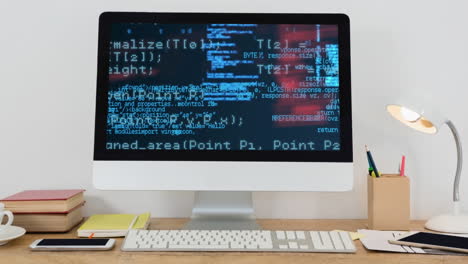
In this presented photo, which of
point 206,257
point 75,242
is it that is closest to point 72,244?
point 75,242

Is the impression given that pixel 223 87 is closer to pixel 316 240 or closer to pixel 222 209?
pixel 222 209

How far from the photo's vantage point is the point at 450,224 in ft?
4.11

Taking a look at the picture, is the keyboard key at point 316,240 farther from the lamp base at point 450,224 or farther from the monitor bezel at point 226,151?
the lamp base at point 450,224

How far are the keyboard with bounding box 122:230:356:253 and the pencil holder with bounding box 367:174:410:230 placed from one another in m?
0.18

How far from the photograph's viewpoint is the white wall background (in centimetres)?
150

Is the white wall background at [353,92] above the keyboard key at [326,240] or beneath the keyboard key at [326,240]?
above

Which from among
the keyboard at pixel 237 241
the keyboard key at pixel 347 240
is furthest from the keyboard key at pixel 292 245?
the keyboard key at pixel 347 240

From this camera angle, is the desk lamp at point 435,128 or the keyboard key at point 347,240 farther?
the desk lamp at point 435,128

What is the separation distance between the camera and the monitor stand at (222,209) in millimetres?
1282

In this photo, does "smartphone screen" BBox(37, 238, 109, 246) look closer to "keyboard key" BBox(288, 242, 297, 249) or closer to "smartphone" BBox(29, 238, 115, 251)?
"smartphone" BBox(29, 238, 115, 251)

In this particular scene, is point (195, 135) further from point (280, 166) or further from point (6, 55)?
point (6, 55)

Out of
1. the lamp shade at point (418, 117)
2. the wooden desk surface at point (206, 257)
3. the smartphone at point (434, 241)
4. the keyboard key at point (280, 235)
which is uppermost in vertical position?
the lamp shade at point (418, 117)

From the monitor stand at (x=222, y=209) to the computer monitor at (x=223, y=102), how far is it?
0.35 ft

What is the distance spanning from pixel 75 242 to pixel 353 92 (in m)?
0.93
